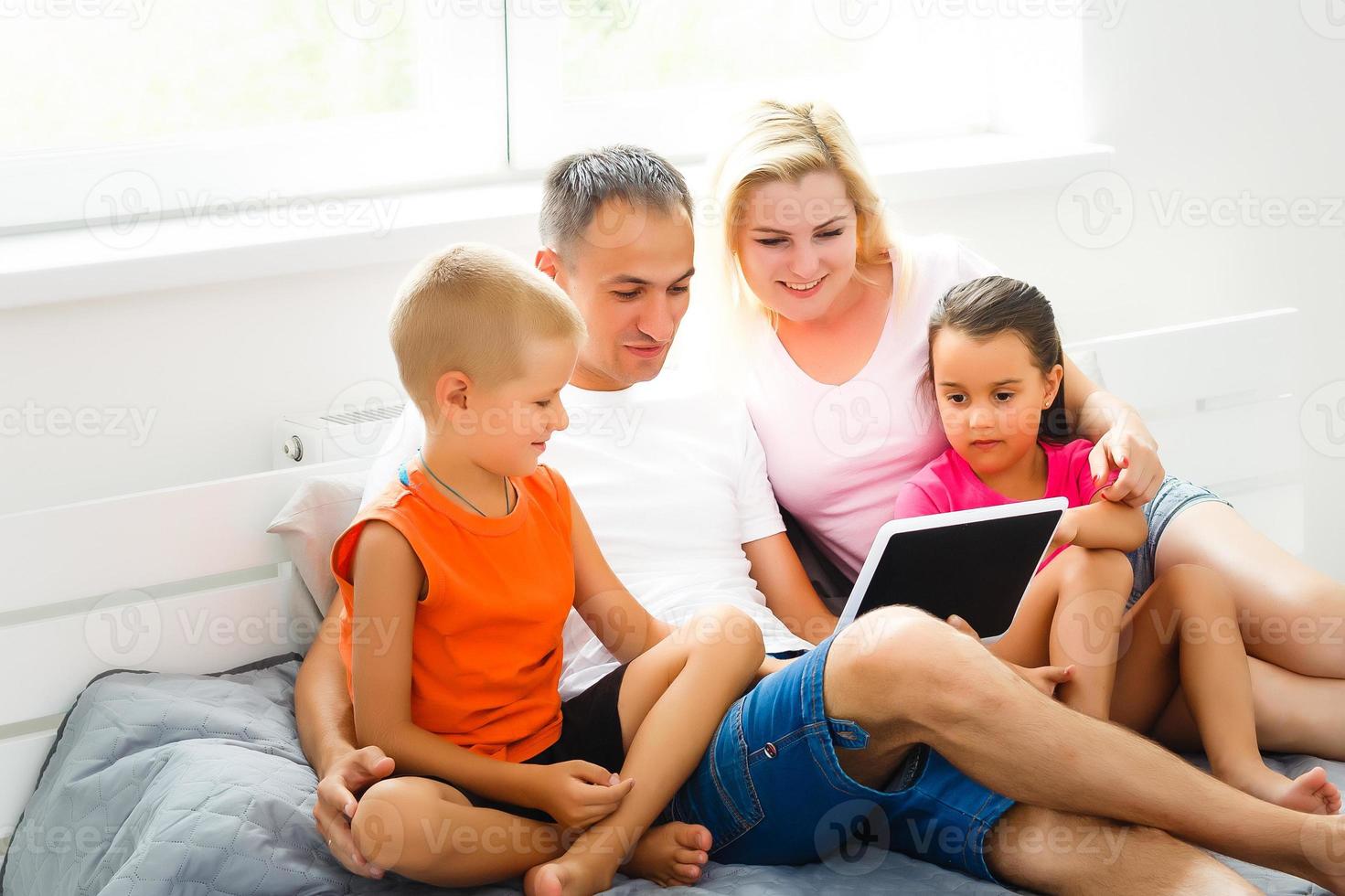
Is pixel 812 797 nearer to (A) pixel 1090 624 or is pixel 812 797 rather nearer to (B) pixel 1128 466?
(A) pixel 1090 624

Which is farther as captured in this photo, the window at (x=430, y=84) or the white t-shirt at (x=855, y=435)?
the window at (x=430, y=84)

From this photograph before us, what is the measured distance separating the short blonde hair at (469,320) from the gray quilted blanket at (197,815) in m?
0.41

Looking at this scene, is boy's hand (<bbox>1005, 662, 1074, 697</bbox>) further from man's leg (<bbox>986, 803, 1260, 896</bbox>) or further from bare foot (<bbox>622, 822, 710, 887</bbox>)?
bare foot (<bbox>622, 822, 710, 887</bbox>)

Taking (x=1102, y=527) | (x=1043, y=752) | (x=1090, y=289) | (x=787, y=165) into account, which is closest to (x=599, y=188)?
(x=787, y=165)

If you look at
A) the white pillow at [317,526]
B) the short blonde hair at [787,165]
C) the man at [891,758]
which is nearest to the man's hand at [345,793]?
the man at [891,758]

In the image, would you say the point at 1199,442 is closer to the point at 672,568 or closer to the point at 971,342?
the point at 971,342

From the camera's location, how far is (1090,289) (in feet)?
8.40

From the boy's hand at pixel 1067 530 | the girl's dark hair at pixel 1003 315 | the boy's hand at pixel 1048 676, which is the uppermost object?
the girl's dark hair at pixel 1003 315

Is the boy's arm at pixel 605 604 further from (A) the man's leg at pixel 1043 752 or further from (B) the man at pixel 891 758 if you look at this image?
(A) the man's leg at pixel 1043 752

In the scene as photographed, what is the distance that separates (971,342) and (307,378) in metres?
0.90

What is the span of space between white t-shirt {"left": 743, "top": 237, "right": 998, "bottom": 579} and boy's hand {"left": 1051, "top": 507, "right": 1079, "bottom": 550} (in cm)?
25

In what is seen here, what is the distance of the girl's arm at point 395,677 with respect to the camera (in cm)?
129

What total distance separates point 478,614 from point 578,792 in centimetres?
19

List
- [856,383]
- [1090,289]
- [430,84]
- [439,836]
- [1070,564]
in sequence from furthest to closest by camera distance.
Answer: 1. [1090,289]
2. [430,84]
3. [856,383]
4. [1070,564]
5. [439,836]
